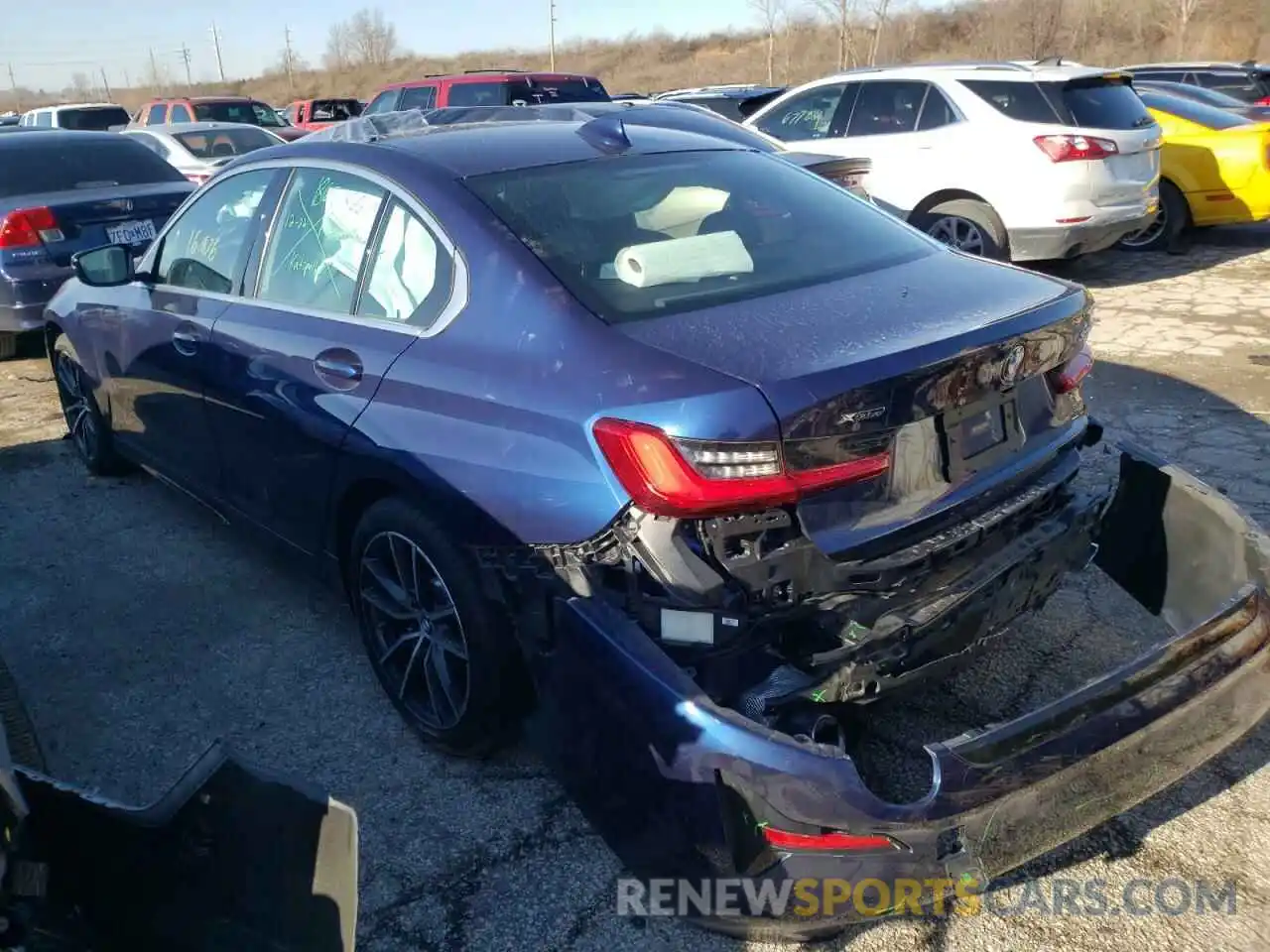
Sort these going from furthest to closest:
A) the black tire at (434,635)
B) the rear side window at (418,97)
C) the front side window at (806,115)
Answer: the rear side window at (418,97), the front side window at (806,115), the black tire at (434,635)

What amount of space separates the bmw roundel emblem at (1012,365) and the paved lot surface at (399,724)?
84 centimetres

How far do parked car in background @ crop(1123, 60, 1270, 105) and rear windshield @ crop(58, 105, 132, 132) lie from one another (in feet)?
58.1

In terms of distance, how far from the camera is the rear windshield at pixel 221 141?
12727 millimetres

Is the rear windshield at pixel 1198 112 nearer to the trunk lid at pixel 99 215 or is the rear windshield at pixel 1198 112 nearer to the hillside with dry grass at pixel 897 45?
the trunk lid at pixel 99 215

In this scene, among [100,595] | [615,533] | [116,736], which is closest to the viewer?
[615,533]

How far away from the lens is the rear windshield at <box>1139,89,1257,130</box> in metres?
9.77

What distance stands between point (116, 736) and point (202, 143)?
11395 millimetres

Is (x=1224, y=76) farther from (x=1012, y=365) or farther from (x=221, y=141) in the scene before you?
(x=1012, y=365)

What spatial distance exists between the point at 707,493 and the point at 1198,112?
10.0m

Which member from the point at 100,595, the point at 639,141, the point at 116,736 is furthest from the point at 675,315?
the point at 100,595

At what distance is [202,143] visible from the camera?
12875 millimetres

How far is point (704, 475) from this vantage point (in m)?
2.16

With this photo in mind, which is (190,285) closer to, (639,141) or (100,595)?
(100,595)

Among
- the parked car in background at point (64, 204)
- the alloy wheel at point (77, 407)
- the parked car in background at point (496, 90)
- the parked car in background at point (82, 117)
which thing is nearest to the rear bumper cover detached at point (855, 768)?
the alloy wheel at point (77, 407)
